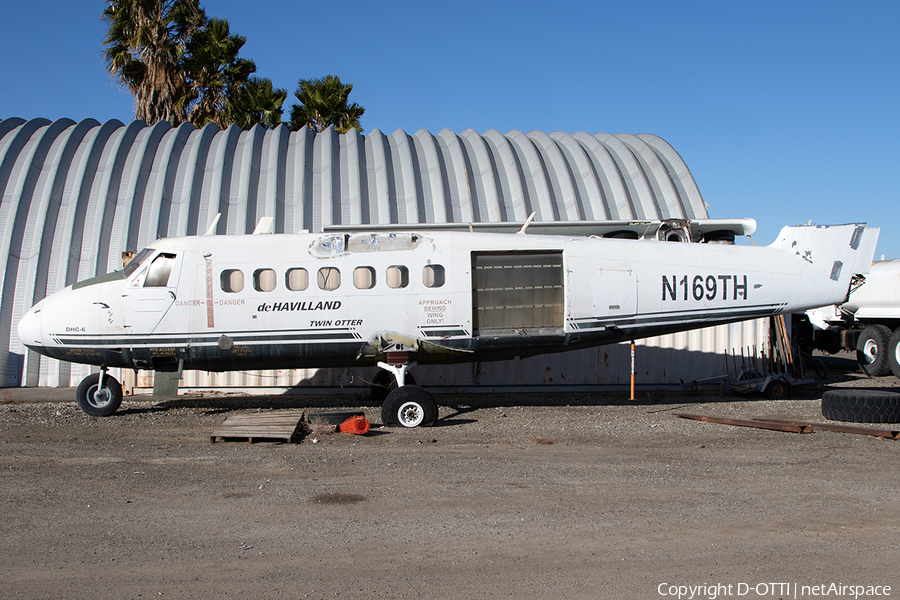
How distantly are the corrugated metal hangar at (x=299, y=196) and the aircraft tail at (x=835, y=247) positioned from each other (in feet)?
17.1

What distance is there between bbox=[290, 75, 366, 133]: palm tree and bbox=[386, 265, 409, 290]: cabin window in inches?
1054

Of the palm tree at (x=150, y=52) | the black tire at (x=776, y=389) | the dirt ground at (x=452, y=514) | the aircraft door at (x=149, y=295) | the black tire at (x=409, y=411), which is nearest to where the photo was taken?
the dirt ground at (x=452, y=514)

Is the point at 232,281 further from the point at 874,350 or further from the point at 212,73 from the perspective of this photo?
the point at 212,73

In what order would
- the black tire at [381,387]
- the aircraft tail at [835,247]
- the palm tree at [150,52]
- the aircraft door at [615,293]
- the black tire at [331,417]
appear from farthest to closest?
the palm tree at [150,52] → the black tire at [381,387] → the aircraft tail at [835,247] → the aircraft door at [615,293] → the black tire at [331,417]

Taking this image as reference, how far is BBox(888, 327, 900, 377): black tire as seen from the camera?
68.6 feet

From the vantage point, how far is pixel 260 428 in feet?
35.4

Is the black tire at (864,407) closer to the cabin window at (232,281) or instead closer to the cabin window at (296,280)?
the cabin window at (296,280)

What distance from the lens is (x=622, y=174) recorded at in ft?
70.4

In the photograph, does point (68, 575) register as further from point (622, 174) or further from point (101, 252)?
point (622, 174)

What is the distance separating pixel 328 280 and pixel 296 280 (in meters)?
0.60

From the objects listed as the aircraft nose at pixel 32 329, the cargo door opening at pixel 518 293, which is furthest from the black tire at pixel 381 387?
the aircraft nose at pixel 32 329

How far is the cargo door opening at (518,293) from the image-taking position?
13.1 metres

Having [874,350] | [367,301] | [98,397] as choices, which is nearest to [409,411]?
[367,301]

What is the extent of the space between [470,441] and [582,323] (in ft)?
12.1
